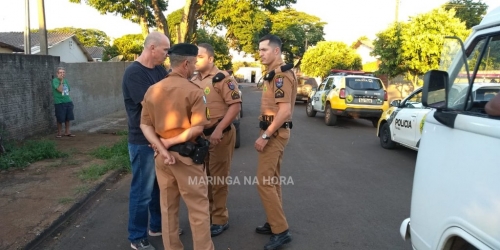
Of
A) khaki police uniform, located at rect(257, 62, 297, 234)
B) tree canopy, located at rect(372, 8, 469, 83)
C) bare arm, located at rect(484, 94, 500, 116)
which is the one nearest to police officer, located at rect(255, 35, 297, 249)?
khaki police uniform, located at rect(257, 62, 297, 234)

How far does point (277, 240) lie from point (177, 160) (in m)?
1.39

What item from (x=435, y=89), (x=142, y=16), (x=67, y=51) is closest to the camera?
(x=435, y=89)

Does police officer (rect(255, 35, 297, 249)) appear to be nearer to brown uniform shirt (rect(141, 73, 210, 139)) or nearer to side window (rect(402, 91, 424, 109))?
brown uniform shirt (rect(141, 73, 210, 139))

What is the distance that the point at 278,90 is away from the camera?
355cm

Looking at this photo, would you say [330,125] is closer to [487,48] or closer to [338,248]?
[338,248]

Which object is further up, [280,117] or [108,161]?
[280,117]

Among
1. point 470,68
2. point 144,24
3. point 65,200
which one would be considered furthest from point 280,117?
point 144,24

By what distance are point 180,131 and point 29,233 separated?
212 cm

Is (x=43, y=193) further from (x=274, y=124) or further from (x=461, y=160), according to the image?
(x=461, y=160)

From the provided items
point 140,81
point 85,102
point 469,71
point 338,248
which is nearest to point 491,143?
point 469,71

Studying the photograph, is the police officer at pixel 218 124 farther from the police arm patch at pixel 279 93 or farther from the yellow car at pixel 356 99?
the yellow car at pixel 356 99

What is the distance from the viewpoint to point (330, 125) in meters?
12.9

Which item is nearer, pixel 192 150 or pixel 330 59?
pixel 192 150

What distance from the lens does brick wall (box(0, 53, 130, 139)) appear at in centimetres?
787
